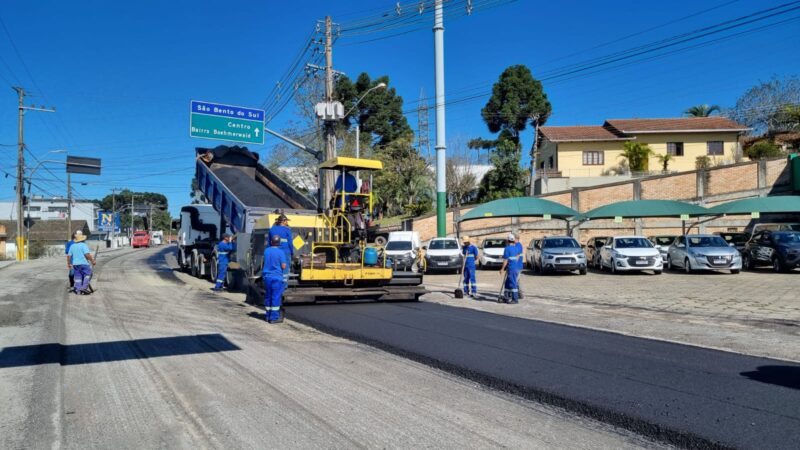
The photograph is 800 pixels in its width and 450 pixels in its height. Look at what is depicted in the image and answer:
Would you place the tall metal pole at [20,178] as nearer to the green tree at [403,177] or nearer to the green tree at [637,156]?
the green tree at [403,177]

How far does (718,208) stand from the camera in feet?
78.9

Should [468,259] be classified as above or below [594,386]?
above

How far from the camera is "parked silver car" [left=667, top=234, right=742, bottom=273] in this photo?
19516mm

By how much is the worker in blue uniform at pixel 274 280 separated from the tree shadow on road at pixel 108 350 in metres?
1.73

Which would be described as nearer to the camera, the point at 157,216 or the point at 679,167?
the point at 679,167

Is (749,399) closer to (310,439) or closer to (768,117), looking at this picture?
(310,439)

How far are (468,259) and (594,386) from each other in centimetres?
935

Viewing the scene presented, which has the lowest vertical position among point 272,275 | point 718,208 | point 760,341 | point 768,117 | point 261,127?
point 760,341

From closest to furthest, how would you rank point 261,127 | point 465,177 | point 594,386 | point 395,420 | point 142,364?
1. point 395,420
2. point 594,386
3. point 142,364
4. point 261,127
5. point 465,177

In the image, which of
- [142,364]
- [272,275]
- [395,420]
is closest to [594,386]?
[395,420]

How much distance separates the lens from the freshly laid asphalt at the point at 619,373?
453 centimetres

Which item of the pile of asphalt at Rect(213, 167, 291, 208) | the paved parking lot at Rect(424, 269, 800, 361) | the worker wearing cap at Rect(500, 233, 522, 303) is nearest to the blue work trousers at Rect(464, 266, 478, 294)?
the paved parking lot at Rect(424, 269, 800, 361)

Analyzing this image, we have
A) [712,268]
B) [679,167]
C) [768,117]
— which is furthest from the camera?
[768,117]

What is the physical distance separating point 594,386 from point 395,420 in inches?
87.3
